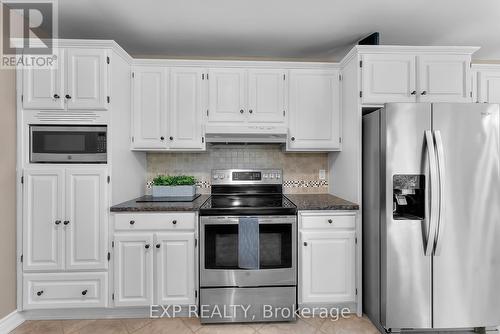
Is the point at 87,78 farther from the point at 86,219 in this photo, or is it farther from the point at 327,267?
the point at 327,267

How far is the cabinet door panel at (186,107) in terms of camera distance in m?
2.62

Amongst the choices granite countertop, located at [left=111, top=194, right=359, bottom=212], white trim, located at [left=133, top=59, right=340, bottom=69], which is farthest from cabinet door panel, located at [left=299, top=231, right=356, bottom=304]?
white trim, located at [left=133, top=59, right=340, bottom=69]

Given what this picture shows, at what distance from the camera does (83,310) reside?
223cm

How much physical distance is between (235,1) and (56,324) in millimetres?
3019

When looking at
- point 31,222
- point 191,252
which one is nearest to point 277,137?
point 191,252

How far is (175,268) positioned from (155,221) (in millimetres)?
433

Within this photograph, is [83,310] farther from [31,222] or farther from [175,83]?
[175,83]

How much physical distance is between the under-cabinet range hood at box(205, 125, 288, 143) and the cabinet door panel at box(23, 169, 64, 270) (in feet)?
4.38

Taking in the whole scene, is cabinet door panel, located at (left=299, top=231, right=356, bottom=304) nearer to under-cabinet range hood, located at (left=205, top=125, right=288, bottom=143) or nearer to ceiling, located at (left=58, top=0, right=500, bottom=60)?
under-cabinet range hood, located at (left=205, top=125, right=288, bottom=143)

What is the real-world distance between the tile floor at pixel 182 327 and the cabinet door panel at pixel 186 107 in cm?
160

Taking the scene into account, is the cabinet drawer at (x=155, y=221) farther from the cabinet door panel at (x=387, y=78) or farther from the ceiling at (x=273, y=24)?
the cabinet door panel at (x=387, y=78)

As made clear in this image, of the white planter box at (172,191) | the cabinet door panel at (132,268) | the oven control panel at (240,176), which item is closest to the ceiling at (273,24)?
the oven control panel at (240,176)

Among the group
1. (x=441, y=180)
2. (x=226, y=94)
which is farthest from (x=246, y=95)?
(x=441, y=180)

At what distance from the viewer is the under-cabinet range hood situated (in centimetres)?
261
